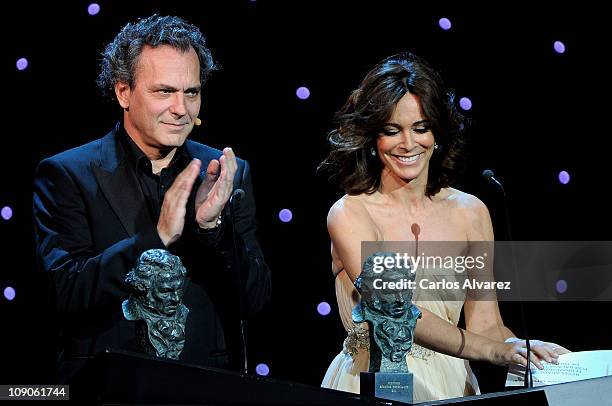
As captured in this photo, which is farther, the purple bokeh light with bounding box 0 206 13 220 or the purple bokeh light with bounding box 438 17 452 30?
the purple bokeh light with bounding box 438 17 452 30

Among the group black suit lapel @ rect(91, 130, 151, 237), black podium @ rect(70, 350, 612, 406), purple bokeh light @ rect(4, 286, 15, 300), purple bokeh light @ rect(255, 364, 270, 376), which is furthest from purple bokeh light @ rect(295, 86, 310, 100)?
black podium @ rect(70, 350, 612, 406)

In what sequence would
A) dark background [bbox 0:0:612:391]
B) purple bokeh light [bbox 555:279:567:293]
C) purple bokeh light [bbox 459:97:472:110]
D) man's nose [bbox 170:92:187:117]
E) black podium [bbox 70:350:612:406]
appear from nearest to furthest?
1. black podium [bbox 70:350:612:406]
2. man's nose [bbox 170:92:187:117]
3. dark background [bbox 0:0:612:391]
4. purple bokeh light [bbox 459:97:472:110]
5. purple bokeh light [bbox 555:279:567:293]

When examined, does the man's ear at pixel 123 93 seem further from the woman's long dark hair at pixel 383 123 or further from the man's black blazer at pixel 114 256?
the woman's long dark hair at pixel 383 123

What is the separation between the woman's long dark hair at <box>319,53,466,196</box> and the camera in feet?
10.6

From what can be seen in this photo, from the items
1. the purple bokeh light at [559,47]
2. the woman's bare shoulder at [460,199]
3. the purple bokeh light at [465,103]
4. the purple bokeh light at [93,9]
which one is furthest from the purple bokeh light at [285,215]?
the purple bokeh light at [559,47]

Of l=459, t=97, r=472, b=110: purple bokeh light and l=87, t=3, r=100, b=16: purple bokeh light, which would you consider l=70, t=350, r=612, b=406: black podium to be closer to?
l=87, t=3, r=100, b=16: purple bokeh light

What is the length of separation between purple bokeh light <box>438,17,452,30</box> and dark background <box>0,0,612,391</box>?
3cm

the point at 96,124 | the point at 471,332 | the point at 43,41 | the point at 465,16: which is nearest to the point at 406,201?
the point at 471,332

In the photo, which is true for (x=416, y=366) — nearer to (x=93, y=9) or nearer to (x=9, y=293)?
(x=9, y=293)

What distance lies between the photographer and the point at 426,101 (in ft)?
10.5

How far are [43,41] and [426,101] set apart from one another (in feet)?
4.09

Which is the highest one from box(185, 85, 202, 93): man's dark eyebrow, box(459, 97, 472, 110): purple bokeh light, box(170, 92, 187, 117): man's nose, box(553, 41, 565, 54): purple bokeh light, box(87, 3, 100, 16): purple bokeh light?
box(553, 41, 565, 54): purple bokeh light

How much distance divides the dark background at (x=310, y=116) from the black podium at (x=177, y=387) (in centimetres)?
→ 104

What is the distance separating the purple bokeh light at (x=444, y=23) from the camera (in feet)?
11.8
